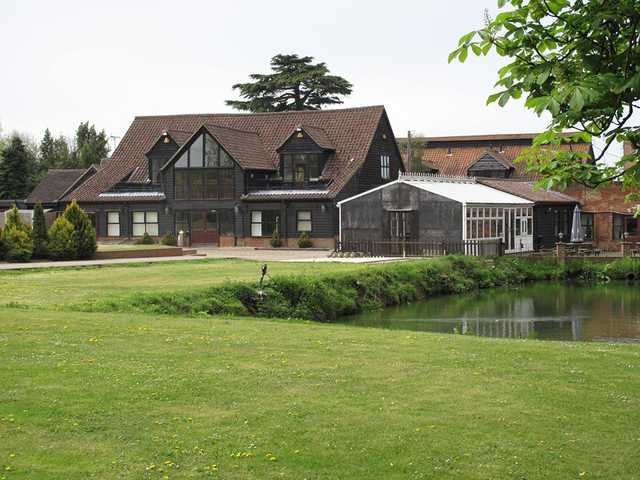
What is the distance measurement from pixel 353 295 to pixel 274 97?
43.2 meters

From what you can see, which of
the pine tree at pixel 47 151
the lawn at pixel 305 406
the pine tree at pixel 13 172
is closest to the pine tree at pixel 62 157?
the pine tree at pixel 47 151

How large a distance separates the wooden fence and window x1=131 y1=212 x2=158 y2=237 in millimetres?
15236

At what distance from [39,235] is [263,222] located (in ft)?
57.9

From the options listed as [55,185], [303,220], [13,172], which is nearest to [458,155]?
[303,220]

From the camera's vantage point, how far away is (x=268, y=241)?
51.9m

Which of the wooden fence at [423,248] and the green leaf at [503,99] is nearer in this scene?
the green leaf at [503,99]

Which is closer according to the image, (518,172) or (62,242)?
(62,242)

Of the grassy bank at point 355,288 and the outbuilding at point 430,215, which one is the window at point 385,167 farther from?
the grassy bank at point 355,288

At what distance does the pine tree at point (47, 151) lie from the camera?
A: 86794 mm

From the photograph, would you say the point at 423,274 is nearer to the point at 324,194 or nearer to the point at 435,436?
the point at 324,194

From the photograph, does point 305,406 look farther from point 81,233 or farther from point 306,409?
point 81,233

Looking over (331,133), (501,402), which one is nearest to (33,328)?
(501,402)

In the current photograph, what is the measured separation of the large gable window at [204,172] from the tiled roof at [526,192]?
13.9 metres

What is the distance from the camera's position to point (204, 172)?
52.9 m
